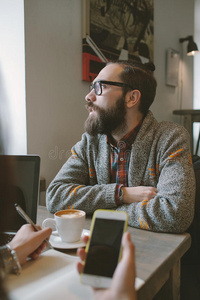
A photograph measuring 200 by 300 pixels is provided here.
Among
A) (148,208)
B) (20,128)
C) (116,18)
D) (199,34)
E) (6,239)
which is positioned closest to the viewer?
(6,239)

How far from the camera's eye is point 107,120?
1.19m

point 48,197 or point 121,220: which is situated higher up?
point 121,220

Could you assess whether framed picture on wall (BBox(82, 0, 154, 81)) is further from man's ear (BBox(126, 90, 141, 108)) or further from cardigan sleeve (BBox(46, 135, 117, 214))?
cardigan sleeve (BBox(46, 135, 117, 214))

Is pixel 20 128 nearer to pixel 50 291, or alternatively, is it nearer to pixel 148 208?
pixel 148 208

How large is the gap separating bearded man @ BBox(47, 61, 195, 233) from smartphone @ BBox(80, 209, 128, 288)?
341 mm

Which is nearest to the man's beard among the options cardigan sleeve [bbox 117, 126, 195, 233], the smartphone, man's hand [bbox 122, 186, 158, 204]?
cardigan sleeve [bbox 117, 126, 195, 233]

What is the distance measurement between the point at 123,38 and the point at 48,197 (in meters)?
1.63

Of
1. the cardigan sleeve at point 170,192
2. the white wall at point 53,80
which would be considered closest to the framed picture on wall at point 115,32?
the white wall at point 53,80

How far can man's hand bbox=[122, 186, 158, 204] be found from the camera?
954 millimetres

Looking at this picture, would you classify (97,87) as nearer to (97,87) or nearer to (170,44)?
(97,87)

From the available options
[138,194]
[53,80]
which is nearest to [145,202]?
[138,194]

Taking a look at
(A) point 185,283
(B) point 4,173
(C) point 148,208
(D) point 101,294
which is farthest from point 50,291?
(A) point 185,283

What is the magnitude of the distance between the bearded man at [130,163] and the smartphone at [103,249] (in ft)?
1.12

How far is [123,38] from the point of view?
7.05ft
